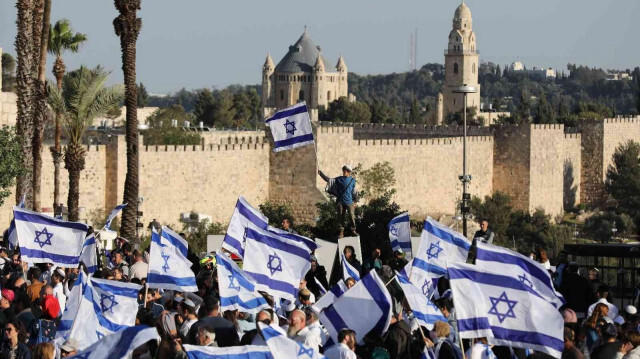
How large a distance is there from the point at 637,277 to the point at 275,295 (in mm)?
5412

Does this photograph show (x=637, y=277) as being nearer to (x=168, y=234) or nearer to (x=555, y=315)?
(x=168, y=234)

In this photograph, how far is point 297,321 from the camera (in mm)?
11047

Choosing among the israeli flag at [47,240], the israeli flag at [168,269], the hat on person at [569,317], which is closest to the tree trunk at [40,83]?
the israeli flag at [47,240]

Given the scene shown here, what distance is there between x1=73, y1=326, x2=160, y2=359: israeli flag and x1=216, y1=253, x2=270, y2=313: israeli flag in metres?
2.35

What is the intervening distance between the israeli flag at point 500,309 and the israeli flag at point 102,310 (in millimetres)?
2288

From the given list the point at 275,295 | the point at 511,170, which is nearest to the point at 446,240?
the point at 275,295

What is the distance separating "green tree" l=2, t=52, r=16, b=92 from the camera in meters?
41.1

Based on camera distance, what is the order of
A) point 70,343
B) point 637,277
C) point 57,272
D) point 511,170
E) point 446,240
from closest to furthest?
point 70,343 → point 446,240 → point 57,272 → point 637,277 → point 511,170

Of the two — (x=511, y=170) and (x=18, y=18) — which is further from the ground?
(x=18, y=18)

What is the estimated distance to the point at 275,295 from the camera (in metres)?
12.8

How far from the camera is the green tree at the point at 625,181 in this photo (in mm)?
59000

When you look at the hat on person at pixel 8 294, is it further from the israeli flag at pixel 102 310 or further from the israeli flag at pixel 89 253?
the israeli flag at pixel 102 310

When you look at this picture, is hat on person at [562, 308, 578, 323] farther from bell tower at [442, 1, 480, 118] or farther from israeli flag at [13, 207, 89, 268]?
bell tower at [442, 1, 480, 118]

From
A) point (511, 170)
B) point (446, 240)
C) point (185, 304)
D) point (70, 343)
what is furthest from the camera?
point (511, 170)
